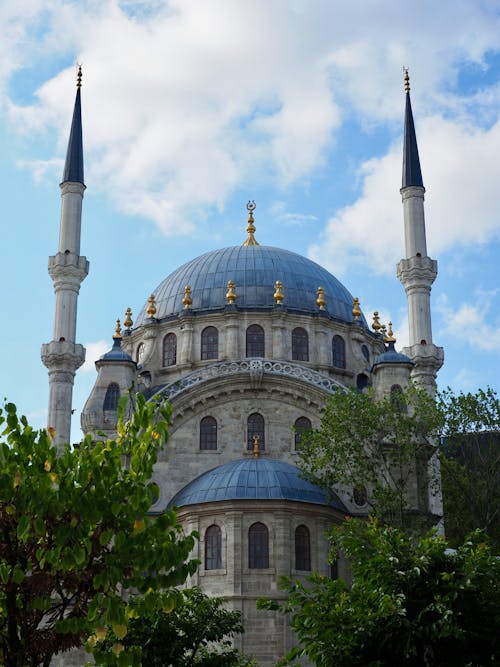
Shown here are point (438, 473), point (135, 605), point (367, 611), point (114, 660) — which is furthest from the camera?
point (438, 473)

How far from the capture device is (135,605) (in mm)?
12234

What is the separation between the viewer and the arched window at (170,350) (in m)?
44.5

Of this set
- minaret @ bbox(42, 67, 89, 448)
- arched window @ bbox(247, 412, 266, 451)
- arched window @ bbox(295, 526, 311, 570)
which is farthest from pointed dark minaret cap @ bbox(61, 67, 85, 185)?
arched window @ bbox(295, 526, 311, 570)

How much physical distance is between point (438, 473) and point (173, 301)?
54.6ft

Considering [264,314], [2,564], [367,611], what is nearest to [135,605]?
[2,564]

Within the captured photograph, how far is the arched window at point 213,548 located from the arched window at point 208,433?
5.64 metres

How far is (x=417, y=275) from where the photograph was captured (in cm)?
4353

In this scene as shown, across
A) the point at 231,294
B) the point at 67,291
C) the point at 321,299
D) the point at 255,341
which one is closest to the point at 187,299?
the point at 231,294

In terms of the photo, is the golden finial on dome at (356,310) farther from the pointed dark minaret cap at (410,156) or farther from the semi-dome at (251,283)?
the pointed dark minaret cap at (410,156)

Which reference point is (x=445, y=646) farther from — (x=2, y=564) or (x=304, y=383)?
(x=304, y=383)

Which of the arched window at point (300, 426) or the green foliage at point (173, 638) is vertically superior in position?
the arched window at point (300, 426)

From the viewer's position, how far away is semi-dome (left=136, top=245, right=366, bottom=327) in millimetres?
45875

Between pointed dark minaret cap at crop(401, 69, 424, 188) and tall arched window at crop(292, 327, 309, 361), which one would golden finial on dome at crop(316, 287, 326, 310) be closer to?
tall arched window at crop(292, 327, 309, 361)

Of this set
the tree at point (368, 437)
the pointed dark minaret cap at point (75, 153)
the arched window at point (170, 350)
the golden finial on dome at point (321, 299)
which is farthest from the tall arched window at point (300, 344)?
the pointed dark minaret cap at point (75, 153)
